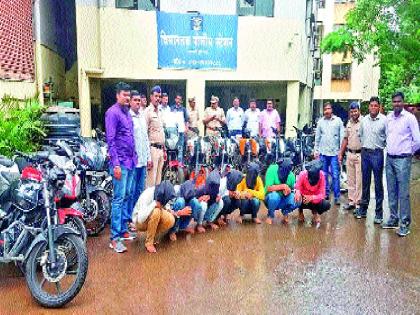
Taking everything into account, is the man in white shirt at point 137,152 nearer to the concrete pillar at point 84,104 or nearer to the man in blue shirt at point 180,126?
the man in blue shirt at point 180,126

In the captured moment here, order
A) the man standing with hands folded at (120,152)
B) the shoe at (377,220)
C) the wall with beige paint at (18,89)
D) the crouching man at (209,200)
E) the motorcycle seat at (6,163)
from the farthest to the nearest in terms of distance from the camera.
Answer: the wall with beige paint at (18,89)
the shoe at (377,220)
the crouching man at (209,200)
the man standing with hands folded at (120,152)
the motorcycle seat at (6,163)

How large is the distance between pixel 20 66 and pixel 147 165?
4544 millimetres

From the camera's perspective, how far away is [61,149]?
542 cm

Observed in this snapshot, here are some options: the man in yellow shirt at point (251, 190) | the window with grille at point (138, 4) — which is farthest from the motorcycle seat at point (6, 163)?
the window with grille at point (138, 4)

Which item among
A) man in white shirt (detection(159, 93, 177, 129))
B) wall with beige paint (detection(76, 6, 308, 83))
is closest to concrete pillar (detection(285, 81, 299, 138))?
wall with beige paint (detection(76, 6, 308, 83))

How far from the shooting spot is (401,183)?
18.6ft

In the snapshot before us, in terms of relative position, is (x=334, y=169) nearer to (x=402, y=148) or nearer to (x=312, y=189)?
(x=312, y=189)

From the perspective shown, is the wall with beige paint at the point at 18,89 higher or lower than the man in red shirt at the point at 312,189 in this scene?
higher

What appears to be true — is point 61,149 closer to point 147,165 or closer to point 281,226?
point 147,165

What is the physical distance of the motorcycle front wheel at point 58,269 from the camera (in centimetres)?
359

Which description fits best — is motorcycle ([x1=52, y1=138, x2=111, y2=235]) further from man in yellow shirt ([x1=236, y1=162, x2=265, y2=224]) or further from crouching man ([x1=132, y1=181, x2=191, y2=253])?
man in yellow shirt ([x1=236, y1=162, x2=265, y2=224])

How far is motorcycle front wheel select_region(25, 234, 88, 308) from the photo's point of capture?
11.8 feet

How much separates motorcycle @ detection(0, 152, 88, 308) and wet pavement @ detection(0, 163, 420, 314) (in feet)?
0.66

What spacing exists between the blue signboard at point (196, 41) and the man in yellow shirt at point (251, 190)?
740 centimetres
